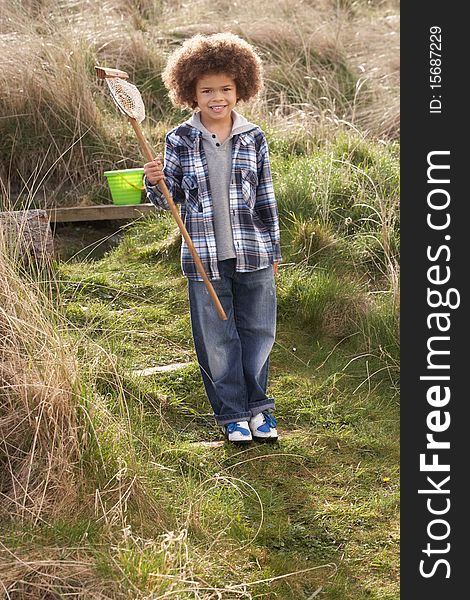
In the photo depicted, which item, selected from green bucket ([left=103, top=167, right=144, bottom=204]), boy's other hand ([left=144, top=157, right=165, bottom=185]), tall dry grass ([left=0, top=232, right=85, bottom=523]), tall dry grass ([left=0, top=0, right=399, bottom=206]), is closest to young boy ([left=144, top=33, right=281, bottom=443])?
boy's other hand ([left=144, top=157, right=165, bottom=185])

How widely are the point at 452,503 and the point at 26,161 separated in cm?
501

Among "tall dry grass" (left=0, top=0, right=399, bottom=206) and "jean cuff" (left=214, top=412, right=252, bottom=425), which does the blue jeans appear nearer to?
"jean cuff" (left=214, top=412, right=252, bottom=425)

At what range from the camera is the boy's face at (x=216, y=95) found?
14.0 feet

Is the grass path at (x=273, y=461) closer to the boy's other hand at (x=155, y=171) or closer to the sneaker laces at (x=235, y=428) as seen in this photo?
the sneaker laces at (x=235, y=428)

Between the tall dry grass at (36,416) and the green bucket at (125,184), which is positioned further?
the green bucket at (125,184)

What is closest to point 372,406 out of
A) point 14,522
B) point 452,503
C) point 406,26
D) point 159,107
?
point 452,503

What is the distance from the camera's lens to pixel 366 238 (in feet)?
20.3

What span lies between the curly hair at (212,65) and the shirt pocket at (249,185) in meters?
0.36

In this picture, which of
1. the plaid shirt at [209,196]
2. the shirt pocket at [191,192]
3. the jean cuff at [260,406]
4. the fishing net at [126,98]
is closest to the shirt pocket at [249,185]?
the plaid shirt at [209,196]

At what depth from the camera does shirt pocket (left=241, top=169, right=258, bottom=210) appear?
431cm

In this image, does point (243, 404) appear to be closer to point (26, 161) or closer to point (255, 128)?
point (255, 128)

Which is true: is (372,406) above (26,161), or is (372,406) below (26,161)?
below

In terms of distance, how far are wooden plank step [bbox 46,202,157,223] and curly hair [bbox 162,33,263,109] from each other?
9.54 feet

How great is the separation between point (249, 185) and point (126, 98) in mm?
611
